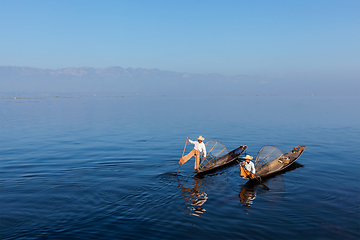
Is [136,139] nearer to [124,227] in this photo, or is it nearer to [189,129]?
[189,129]

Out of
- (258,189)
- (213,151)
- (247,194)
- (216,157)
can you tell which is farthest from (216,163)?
(247,194)

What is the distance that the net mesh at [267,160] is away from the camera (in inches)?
935

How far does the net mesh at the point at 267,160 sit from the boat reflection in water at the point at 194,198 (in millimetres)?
6298

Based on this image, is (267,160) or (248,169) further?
Result: (267,160)

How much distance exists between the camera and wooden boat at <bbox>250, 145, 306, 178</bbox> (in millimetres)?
23431

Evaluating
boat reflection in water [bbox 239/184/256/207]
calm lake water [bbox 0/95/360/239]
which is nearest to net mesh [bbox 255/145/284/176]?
calm lake water [bbox 0/95/360/239]

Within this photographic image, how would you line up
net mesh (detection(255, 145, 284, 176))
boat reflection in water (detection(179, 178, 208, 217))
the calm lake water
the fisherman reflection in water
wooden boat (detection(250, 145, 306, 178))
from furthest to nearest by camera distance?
net mesh (detection(255, 145, 284, 176)) < wooden boat (detection(250, 145, 306, 178)) < the fisherman reflection in water < boat reflection in water (detection(179, 178, 208, 217)) < the calm lake water

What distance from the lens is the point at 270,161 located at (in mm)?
25703

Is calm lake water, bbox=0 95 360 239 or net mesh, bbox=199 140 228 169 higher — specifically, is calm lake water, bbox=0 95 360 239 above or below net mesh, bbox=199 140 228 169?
below

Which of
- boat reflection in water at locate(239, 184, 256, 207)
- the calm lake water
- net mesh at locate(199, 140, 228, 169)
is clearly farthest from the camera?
net mesh at locate(199, 140, 228, 169)

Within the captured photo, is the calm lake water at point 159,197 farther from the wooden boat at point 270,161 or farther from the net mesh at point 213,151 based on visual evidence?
the net mesh at point 213,151

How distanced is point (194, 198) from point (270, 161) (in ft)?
36.8

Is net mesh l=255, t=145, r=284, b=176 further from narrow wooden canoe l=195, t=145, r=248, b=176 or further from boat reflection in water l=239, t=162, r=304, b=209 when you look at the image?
narrow wooden canoe l=195, t=145, r=248, b=176

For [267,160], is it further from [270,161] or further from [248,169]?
[248,169]
